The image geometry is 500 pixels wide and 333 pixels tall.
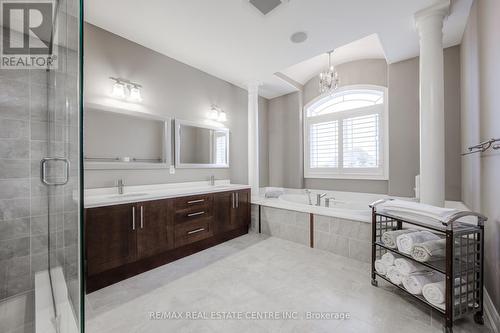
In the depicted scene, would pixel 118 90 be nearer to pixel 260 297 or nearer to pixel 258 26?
pixel 258 26

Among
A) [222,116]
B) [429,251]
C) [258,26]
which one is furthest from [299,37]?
[429,251]

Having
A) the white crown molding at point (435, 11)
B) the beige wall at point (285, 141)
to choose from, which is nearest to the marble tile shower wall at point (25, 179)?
the white crown molding at point (435, 11)

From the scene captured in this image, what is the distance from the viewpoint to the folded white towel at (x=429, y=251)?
131cm

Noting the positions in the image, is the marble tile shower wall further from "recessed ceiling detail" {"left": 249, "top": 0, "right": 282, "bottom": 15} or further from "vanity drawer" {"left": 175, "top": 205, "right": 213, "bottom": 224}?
"recessed ceiling detail" {"left": 249, "top": 0, "right": 282, "bottom": 15}

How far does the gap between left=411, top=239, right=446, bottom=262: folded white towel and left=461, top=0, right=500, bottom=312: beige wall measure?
28 cm

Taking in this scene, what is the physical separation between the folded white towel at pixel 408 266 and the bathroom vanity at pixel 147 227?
1.92 m

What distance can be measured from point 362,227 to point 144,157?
2659 millimetres

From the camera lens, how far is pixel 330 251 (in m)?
2.36

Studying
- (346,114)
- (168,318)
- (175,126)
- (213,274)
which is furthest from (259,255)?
(346,114)

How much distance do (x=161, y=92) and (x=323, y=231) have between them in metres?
2.75

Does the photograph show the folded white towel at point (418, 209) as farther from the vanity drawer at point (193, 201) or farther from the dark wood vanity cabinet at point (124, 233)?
the dark wood vanity cabinet at point (124, 233)

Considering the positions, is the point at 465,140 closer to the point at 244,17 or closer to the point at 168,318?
the point at 244,17

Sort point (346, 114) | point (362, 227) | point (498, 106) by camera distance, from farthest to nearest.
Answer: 1. point (346, 114)
2. point (362, 227)
3. point (498, 106)
